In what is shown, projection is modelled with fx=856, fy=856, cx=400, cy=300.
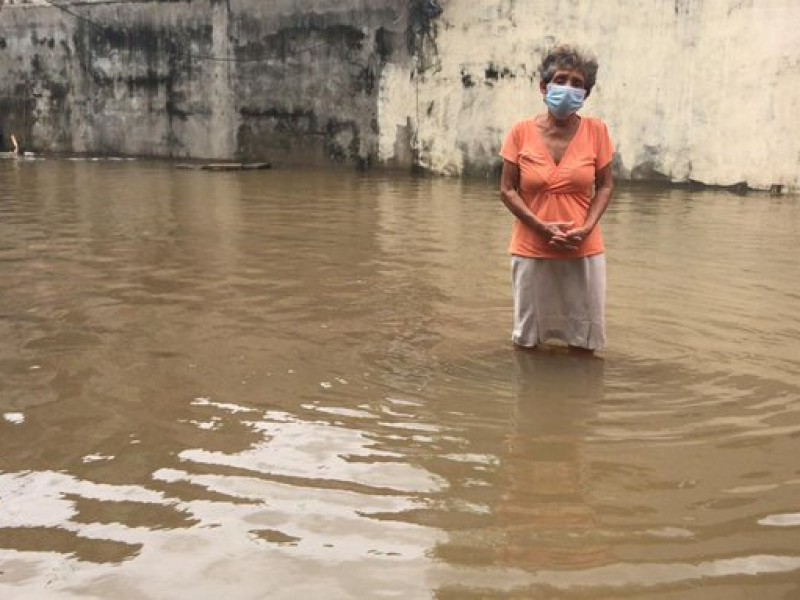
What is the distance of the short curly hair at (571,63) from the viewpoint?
383cm

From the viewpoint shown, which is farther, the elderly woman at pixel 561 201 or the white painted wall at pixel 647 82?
the white painted wall at pixel 647 82

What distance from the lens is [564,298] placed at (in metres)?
4.08

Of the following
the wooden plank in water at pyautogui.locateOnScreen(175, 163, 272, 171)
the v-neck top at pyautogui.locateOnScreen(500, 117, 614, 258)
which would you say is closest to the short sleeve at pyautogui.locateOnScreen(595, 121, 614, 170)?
the v-neck top at pyautogui.locateOnScreen(500, 117, 614, 258)

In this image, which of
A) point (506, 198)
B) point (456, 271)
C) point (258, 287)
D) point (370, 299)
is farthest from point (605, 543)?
point (456, 271)

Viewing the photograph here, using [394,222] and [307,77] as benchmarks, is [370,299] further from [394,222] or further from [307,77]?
[307,77]

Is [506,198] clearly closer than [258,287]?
Yes

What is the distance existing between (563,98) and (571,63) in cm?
19

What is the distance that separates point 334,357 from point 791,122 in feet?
29.7

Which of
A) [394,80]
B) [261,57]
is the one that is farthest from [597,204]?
[261,57]

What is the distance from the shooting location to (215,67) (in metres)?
16.3

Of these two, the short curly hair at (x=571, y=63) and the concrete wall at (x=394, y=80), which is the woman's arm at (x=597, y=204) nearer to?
the short curly hair at (x=571, y=63)

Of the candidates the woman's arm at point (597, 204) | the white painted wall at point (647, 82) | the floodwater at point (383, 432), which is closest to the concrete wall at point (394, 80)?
the white painted wall at point (647, 82)

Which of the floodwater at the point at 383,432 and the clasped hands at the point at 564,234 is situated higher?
the clasped hands at the point at 564,234

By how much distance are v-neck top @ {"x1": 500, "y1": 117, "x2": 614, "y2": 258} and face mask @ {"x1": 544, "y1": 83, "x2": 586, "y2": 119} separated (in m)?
0.14
